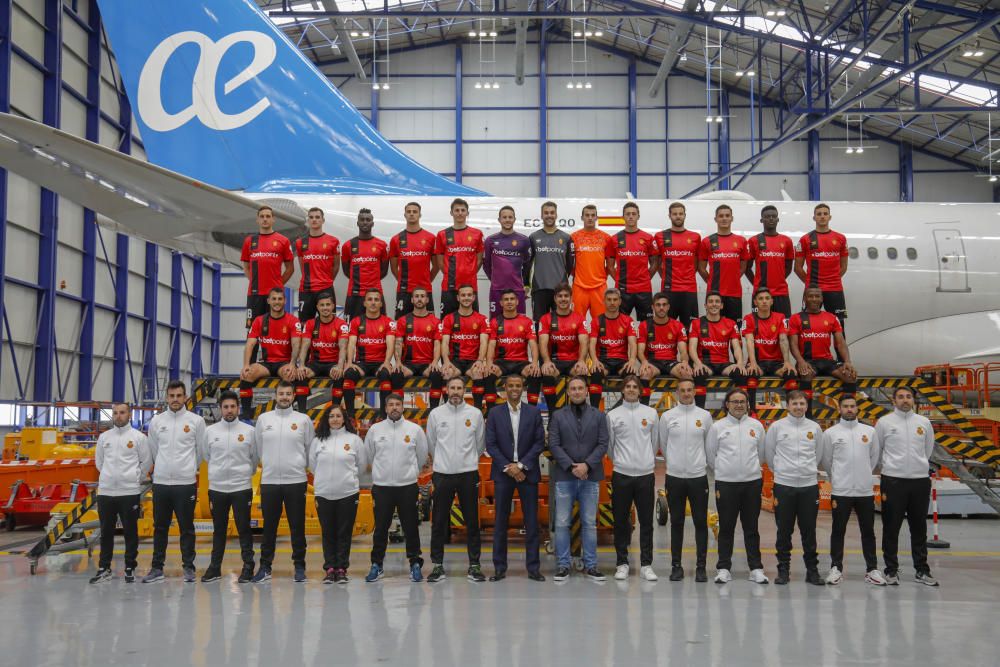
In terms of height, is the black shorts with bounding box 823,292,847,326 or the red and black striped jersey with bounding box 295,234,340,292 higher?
the red and black striped jersey with bounding box 295,234,340,292

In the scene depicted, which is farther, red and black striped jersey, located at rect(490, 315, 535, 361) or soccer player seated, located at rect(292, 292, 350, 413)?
soccer player seated, located at rect(292, 292, 350, 413)

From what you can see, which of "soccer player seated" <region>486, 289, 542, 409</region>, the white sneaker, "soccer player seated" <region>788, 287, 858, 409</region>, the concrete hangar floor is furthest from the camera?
"soccer player seated" <region>788, 287, 858, 409</region>

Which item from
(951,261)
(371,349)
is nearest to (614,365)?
(371,349)

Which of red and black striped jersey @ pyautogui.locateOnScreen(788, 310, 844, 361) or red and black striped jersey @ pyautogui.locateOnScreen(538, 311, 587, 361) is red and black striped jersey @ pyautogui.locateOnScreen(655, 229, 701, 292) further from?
red and black striped jersey @ pyautogui.locateOnScreen(538, 311, 587, 361)

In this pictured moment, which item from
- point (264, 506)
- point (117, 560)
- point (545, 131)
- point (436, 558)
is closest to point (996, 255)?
point (436, 558)

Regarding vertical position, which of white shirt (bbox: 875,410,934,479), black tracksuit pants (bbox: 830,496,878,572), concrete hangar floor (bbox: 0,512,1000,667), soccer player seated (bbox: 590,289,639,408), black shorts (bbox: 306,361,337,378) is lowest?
concrete hangar floor (bbox: 0,512,1000,667)

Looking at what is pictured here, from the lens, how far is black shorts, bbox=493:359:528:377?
10344mm

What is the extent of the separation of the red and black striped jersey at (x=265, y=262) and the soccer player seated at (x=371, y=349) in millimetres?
1444

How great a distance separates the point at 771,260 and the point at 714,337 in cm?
170

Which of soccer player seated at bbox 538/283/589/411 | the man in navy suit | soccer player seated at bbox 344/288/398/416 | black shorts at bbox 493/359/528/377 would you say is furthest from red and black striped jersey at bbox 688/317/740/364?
soccer player seated at bbox 344/288/398/416

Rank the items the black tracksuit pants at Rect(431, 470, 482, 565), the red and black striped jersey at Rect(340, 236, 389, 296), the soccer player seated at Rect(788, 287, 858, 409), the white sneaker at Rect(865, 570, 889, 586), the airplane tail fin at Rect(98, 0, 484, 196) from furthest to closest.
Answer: the airplane tail fin at Rect(98, 0, 484, 196) → the red and black striped jersey at Rect(340, 236, 389, 296) → the soccer player seated at Rect(788, 287, 858, 409) → the black tracksuit pants at Rect(431, 470, 482, 565) → the white sneaker at Rect(865, 570, 889, 586)

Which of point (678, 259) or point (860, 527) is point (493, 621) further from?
point (678, 259)

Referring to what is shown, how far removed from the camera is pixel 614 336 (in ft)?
34.7

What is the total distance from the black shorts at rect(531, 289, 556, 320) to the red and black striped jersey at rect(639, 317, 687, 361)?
4.45 feet
